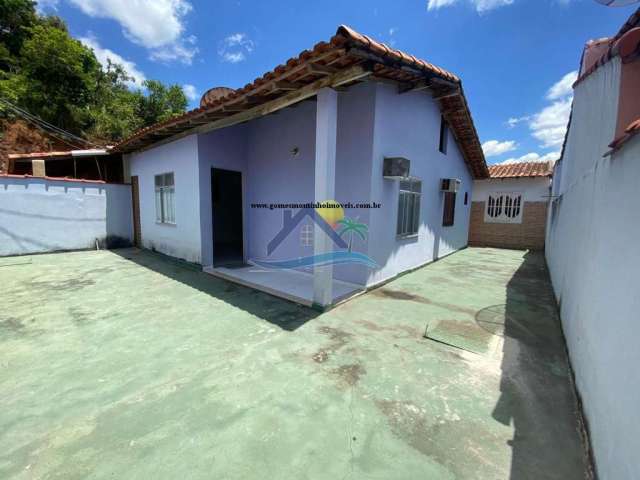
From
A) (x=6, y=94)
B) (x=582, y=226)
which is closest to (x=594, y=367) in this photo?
(x=582, y=226)

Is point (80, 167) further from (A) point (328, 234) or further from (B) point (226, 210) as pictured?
(A) point (328, 234)

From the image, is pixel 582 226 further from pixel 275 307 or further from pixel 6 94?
pixel 6 94

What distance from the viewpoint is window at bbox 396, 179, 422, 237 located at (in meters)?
6.14

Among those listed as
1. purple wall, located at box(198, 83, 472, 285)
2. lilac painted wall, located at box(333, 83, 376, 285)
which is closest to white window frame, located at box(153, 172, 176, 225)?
purple wall, located at box(198, 83, 472, 285)

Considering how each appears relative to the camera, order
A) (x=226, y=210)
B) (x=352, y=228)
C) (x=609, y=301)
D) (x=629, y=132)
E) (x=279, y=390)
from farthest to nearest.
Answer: (x=226, y=210) → (x=352, y=228) → (x=279, y=390) → (x=609, y=301) → (x=629, y=132)

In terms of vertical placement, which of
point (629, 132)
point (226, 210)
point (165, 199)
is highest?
point (629, 132)

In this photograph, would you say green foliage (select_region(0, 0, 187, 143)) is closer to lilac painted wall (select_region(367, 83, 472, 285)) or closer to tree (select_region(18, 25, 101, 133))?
tree (select_region(18, 25, 101, 133))

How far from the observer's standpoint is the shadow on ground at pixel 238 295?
13.4ft

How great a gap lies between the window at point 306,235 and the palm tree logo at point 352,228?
1.05 meters

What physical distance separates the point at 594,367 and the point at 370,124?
14.6ft

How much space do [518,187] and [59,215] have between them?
1790 cm

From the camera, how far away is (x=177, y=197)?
729 cm

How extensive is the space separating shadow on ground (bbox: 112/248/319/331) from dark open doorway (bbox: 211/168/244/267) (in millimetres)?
2481

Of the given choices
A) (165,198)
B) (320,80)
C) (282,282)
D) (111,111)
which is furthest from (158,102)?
(320,80)
